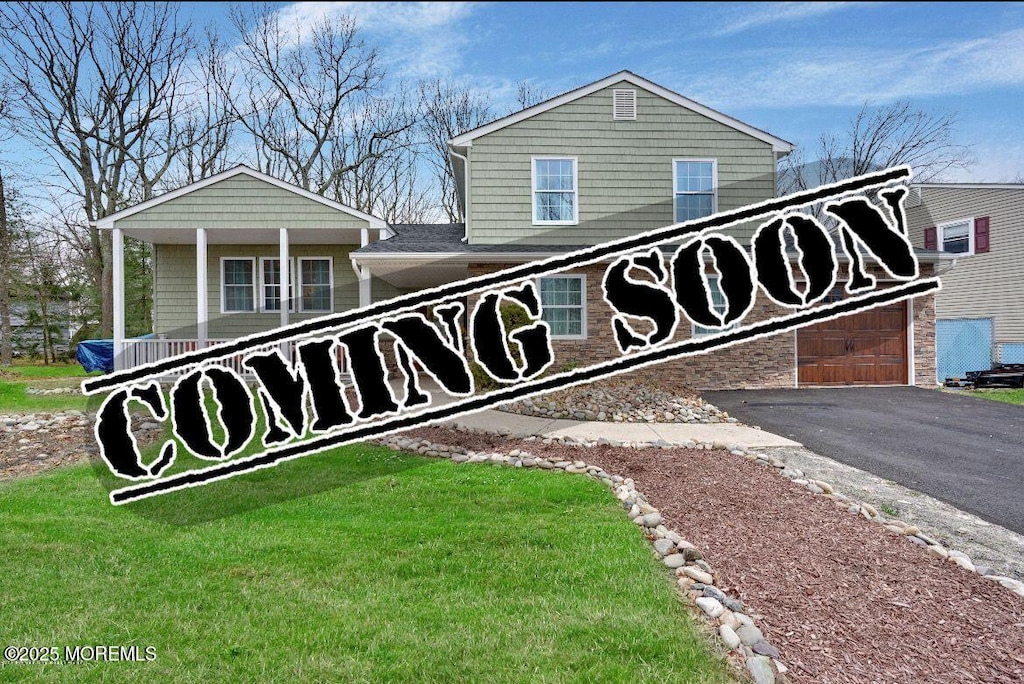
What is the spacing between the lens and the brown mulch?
271 centimetres

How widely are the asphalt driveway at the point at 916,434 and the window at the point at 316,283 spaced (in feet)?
27.8

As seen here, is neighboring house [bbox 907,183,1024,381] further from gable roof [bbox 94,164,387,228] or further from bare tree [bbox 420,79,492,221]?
bare tree [bbox 420,79,492,221]

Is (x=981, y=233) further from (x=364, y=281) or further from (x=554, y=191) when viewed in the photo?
(x=364, y=281)

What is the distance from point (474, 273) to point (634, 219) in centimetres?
325

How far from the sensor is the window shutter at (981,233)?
1823 centimetres

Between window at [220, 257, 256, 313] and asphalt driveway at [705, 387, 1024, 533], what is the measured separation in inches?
393

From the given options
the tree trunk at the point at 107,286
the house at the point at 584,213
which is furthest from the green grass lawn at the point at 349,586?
the tree trunk at the point at 107,286

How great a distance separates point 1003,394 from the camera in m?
12.7

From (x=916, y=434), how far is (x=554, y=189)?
6.98 metres

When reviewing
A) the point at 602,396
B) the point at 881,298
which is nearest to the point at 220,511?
the point at 881,298

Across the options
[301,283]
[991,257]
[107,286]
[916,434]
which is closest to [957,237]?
[991,257]

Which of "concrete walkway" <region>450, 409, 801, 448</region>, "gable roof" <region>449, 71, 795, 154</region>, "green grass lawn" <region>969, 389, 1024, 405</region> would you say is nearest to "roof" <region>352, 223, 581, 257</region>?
"gable roof" <region>449, 71, 795, 154</region>

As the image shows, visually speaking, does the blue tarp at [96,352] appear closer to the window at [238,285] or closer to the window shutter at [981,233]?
the window at [238,285]

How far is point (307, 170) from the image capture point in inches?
1014
